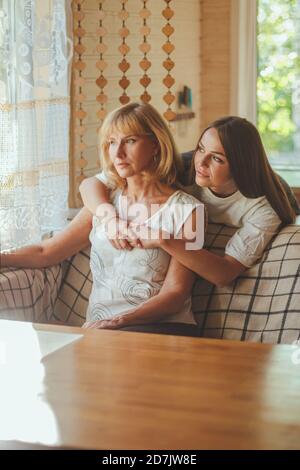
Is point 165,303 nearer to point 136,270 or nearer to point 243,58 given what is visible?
point 136,270

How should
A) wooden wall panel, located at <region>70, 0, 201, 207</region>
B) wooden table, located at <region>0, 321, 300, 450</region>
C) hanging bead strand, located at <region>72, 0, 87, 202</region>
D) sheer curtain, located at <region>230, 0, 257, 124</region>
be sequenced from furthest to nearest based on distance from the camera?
sheer curtain, located at <region>230, 0, 257, 124</region>
wooden wall panel, located at <region>70, 0, 201, 207</region>
hanging bead strand, located at <region>72, 0, 87, 202</region>
wooden table, located at <region>0, 321, 300, 450</region>

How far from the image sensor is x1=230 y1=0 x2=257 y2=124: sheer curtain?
462cm

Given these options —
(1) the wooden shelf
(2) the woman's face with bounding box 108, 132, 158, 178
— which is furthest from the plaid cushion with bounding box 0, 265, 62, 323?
(1) the wooden shelf

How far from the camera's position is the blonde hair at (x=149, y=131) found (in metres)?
2.48

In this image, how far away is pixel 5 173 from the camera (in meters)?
2.71

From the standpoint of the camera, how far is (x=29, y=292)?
99.8 inches

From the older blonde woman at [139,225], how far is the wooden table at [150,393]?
0.56 meters

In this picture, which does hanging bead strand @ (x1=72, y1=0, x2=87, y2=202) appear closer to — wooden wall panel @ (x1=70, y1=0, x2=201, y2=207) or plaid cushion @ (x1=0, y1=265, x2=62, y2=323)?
wooden wall panel @ (x1=70, y1=0, x2=201, y2=207)

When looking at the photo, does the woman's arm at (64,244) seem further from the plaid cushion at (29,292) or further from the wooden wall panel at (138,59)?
the wooden wall panel at (138,59)

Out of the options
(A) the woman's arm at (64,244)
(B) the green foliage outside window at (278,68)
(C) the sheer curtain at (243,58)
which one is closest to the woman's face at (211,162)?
(A) the woman's arm at (64,244)

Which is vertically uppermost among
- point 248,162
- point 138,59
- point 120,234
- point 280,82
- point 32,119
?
point 138,59

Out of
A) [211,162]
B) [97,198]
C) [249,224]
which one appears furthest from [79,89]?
[249,224]

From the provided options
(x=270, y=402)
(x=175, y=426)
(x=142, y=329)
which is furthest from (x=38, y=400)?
(x=142, y=329)

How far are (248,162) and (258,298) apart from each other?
1.30 feet
